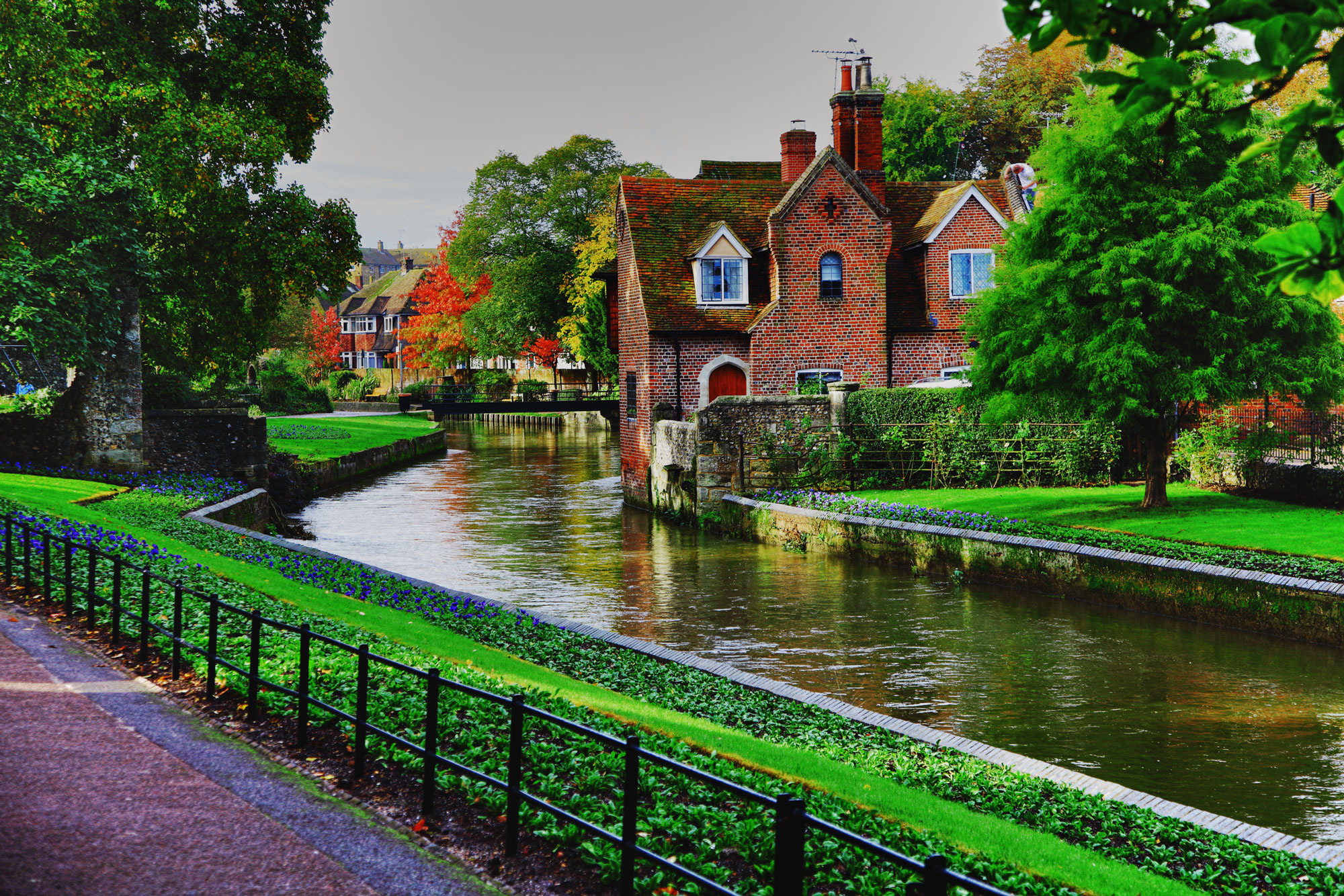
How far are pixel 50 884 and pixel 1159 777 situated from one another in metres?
9.41

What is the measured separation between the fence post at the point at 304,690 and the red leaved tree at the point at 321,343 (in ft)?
267

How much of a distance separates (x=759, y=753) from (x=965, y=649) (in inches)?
317

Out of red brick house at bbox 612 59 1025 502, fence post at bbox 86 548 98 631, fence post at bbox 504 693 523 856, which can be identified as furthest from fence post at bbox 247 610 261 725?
red brick house at bbox 612 59 1025 502

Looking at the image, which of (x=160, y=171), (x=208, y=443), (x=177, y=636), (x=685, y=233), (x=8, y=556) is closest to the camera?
(x=177, y=636)

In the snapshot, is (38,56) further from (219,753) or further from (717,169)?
(717,169)

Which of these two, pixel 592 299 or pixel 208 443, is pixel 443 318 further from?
pixel 208 443

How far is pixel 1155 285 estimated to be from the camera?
1986 centimetres

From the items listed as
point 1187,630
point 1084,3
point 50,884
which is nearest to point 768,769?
point 50,884

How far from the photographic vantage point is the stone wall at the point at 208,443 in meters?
28.7

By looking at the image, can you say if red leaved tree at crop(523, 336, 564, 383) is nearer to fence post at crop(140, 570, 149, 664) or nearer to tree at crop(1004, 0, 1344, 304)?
fence post at crop(140, 570, 149, 664)

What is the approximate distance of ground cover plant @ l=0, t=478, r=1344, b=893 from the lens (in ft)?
23.4

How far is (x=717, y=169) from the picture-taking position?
43.9 meters

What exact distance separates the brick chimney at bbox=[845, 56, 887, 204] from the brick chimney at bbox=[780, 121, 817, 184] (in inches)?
60.2

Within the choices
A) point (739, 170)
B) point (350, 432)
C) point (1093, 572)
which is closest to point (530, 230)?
point (350, 432)
